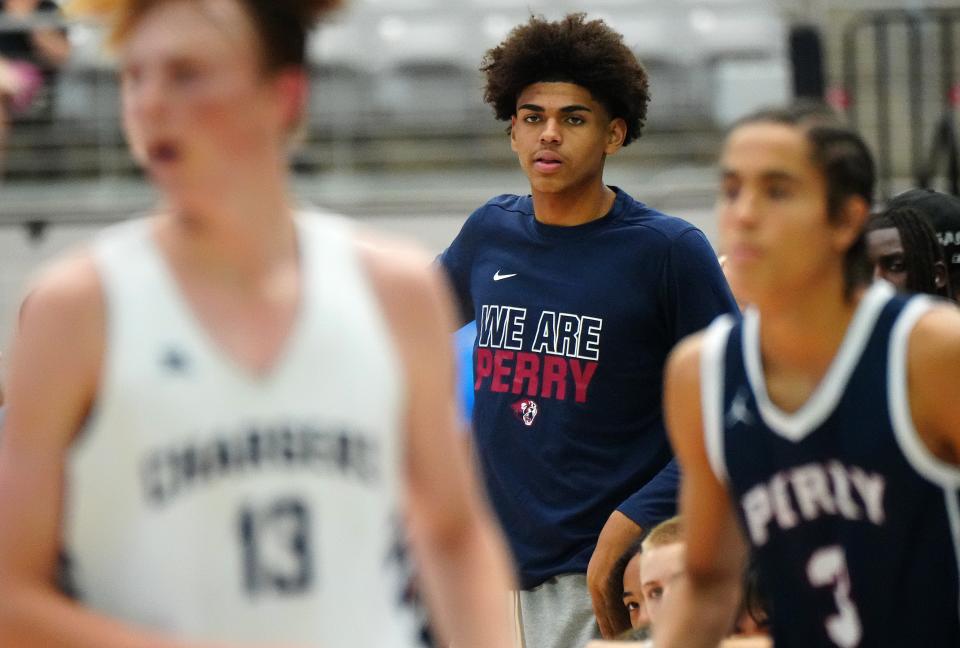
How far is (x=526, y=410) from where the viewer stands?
5.31 metres

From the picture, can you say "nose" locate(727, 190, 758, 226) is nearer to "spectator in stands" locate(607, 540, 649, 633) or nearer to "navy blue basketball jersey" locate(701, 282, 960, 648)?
"navy blue basketball jersey" locate(701, 282, 960, 648)

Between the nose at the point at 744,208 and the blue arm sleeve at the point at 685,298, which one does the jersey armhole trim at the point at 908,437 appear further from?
the blue arm sleeve at the point at 685,298

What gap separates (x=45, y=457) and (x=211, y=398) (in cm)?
22

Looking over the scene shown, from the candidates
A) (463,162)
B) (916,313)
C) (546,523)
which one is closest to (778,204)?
(916,313)

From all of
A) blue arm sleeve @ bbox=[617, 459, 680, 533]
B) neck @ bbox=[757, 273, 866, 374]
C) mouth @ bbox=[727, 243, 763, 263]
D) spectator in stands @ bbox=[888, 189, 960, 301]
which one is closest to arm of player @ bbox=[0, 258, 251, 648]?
mouth @ bbox=[727, 243, 763, 263]

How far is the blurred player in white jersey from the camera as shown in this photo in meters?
2.25

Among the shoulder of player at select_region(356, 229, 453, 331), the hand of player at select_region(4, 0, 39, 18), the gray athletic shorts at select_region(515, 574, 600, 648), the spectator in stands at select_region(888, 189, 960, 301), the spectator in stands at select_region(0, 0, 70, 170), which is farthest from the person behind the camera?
the hand of player at select_region(4, 0, 39, 18)

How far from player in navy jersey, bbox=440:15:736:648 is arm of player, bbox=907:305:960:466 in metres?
2.09

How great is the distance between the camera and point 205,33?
2305mm

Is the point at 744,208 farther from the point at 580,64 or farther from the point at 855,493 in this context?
the point at 580,64

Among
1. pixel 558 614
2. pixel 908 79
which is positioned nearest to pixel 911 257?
pixel 558 614

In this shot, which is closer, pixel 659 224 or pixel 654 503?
pixel 654 503

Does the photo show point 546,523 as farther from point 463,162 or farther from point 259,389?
point 463,162

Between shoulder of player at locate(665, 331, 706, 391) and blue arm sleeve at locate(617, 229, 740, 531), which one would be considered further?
blue arm sleeve at locate(617, 229, 740, 531)
